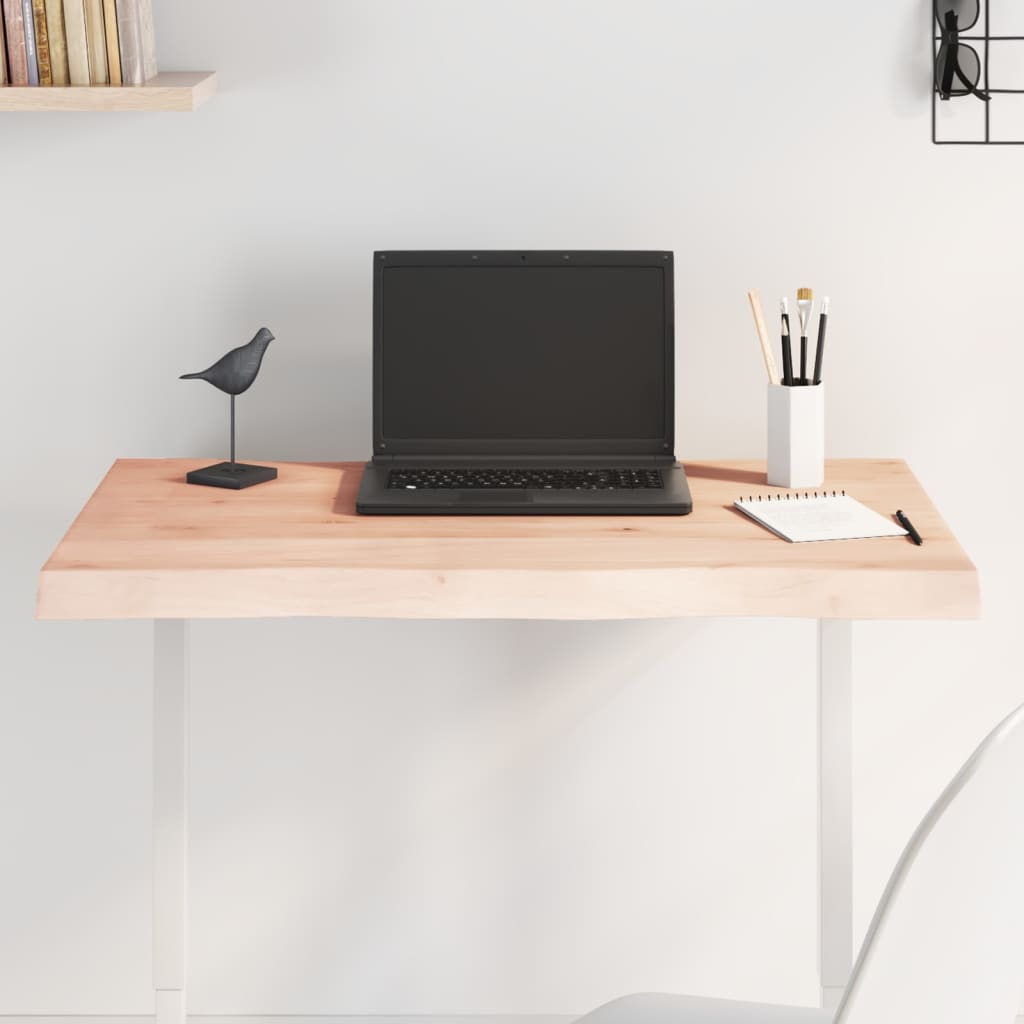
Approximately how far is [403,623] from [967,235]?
97cm

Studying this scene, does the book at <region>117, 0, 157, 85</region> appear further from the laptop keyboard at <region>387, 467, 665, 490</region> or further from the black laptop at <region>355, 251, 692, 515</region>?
the laptop keyboard at <region>387, 467, 665, 490</region>

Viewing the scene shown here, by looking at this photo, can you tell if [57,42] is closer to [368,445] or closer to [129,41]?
[129,41]

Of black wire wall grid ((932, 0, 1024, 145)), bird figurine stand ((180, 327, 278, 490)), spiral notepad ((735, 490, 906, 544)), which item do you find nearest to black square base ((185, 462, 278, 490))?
bird figurine stand ((180, 327, 278, 490))

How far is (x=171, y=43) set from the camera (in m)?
1.85

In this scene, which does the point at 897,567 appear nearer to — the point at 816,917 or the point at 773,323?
the point at 773,323

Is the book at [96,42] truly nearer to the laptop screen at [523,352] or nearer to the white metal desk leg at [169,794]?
the laptop screen at [523,352]

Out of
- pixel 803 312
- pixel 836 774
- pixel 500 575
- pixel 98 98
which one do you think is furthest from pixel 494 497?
pixel 98 98

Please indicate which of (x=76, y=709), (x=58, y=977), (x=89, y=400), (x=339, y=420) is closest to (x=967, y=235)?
(x=339, y=420)

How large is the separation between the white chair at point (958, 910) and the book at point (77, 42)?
1.34 m

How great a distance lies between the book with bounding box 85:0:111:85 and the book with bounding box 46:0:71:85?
3 centimetres

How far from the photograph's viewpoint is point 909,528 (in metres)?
1.51

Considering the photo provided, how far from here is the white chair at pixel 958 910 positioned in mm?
867

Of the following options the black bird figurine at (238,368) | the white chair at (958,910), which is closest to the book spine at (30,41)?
the black bird figurine at (238,368)

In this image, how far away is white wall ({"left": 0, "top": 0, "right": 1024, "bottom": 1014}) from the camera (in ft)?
6.13
